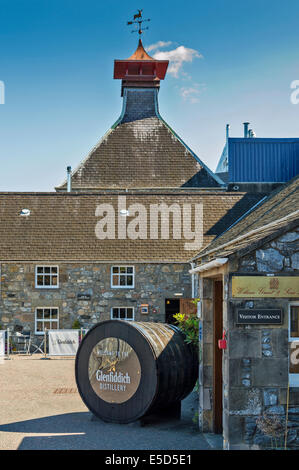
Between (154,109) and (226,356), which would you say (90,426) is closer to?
(226,356)

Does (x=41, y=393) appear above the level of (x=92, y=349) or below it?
below

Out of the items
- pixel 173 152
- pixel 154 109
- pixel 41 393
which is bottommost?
pixel 41 393

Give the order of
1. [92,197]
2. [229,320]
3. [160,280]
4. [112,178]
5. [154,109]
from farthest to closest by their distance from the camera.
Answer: [154,109] < [112,178] < [92,197] < [160,280] < [229,320]

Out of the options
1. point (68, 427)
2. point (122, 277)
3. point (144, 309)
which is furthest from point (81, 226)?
point (68, 427)

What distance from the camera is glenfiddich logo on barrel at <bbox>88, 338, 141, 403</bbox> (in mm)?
10461

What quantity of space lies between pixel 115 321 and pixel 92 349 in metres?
0.78

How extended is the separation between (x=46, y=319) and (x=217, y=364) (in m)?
13.9

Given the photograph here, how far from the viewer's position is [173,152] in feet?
107

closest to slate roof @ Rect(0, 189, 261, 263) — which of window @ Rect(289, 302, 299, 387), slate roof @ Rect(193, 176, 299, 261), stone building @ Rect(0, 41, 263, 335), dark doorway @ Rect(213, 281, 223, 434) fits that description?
stone building @ Rect(0, 41, 263, 335)

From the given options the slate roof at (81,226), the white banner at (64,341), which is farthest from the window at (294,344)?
the slate roof at (81,226)

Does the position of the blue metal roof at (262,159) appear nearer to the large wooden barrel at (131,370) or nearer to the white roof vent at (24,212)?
→ the white roof vent at (24,212)

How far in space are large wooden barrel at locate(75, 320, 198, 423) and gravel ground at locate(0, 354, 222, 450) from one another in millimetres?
397

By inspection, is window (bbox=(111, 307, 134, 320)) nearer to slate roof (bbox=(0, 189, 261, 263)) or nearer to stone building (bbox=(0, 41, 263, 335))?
stone building (bbox=(0, 41, 263, 335))
